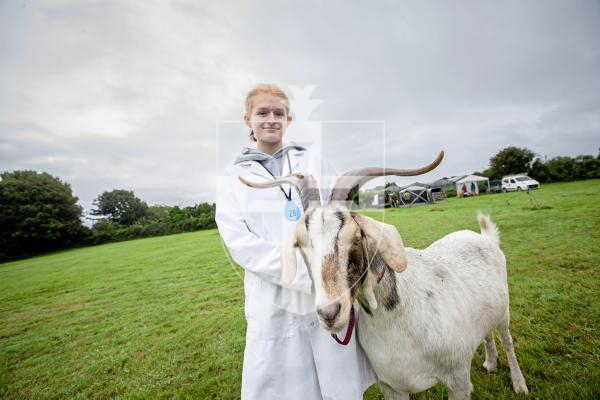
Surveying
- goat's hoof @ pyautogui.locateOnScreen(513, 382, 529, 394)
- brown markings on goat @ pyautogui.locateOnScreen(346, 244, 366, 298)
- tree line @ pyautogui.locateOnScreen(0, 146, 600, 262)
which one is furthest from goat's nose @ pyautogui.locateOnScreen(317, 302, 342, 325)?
tree line @ pyautogui.locateOnScreen(0, 146, 600, 262)

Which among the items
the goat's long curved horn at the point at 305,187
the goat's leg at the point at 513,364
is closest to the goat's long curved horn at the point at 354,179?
the goat's long curved horn at the point at 305,187

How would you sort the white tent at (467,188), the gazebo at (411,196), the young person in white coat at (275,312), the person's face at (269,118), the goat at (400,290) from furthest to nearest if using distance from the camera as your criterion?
1. the white tent at (467,188)
2. the person's face at (269,118)
3. the young person in white coat at (275,312)
4. the gazebo at (411,196)
5. the goat at (400,290)

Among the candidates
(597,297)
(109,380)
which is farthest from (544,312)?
(109,380)

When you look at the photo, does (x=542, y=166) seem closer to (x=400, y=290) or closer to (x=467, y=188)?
(x=467, y=188)

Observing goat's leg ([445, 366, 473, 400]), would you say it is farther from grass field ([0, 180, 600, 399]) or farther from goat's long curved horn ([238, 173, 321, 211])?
goat's long curved horn ([238, 173, 321, 211])

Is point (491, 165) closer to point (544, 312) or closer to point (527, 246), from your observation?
point (527, 246)

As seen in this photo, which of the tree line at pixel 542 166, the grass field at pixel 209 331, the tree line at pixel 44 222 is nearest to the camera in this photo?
the grass field at pixel 209 331

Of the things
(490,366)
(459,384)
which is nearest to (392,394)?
(459,384)

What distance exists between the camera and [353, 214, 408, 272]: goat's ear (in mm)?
1649

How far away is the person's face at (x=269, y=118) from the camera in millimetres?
2258

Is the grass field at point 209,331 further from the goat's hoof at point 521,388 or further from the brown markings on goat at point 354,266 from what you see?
the brown markings on goat at point 354,266

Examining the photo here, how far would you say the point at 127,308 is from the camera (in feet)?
29.5

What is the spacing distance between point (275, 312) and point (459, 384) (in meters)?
2.01

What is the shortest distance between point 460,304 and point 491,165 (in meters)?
70.9
